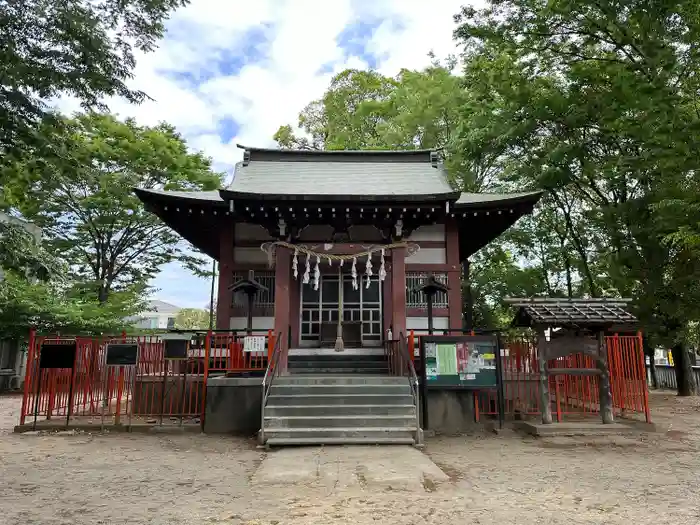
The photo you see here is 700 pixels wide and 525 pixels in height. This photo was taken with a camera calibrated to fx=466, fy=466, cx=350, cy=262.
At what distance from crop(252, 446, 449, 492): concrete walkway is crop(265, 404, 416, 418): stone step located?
987 mm

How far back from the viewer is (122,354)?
30.9 ft

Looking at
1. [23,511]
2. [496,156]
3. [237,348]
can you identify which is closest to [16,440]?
[237,348]

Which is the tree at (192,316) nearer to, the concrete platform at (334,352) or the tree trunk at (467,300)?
the tree trunk at (467,300)

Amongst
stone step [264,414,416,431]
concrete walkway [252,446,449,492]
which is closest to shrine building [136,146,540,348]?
stone step [264,414,416,431]

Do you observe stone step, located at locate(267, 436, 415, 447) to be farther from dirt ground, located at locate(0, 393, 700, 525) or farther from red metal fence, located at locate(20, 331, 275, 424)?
red metal fence, located at locate(20, 331, 275, 424)

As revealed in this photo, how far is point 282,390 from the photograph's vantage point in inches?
363

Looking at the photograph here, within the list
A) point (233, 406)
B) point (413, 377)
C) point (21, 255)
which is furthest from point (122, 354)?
point (413, 377)

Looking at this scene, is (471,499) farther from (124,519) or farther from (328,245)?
(328,245)

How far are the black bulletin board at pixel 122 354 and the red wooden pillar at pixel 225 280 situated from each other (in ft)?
8.85

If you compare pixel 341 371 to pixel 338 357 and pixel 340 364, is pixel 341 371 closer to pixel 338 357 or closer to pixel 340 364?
pixel 340 364

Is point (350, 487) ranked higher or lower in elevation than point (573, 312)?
lower

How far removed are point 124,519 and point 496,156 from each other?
17702mm

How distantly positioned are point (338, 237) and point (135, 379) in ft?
18.3

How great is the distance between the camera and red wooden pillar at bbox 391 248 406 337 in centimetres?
1074
